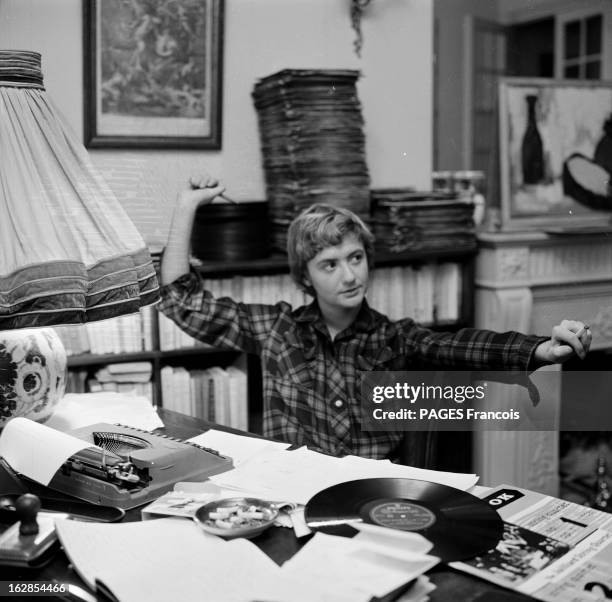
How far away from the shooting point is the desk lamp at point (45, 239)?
98cm

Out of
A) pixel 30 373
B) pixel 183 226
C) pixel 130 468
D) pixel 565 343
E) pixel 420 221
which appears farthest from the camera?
pixel 420 221

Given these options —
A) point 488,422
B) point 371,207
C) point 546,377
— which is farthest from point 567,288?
→ point 371,207

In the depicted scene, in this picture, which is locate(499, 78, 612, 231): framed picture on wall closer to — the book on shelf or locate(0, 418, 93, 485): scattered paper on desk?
the book on shelf

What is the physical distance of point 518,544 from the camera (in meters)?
0.80

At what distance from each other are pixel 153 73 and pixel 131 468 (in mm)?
1147

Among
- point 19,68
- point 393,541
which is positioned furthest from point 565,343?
point 19,68

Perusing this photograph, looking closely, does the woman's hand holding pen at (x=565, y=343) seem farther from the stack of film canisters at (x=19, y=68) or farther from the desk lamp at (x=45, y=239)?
the stack of film canisters at (x=19, y=68)

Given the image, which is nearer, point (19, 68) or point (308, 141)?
point (19, 68)

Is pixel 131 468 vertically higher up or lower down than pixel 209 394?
higher up

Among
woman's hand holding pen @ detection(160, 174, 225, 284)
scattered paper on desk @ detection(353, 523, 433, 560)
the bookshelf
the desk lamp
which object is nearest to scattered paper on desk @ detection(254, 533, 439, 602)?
scattered paper on desk @ detection(353, 523, 433, 560)

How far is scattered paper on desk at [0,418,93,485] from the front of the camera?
37.7 inches

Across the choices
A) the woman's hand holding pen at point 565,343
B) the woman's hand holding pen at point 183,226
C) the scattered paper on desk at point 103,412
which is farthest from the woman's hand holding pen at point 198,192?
the woman's hand holding pen at point 565,343

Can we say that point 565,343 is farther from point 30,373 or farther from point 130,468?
point 30,373

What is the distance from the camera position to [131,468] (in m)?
0.97
